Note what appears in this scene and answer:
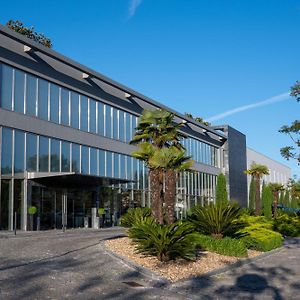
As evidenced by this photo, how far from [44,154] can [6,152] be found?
3.49 m

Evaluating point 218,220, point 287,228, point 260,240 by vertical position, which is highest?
point 218,220

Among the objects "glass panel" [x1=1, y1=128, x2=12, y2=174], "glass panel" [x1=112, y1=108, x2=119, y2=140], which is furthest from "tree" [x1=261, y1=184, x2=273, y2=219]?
"glass panel" [x1=1, y1=128, x2=12, y2=174]

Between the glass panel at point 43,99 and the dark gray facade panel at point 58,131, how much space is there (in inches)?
19.8

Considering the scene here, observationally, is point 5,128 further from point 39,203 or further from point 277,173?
point 277,173

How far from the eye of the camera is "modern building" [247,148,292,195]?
8012cm

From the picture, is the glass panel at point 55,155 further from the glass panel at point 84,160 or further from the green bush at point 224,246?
the green bush at point 224,246

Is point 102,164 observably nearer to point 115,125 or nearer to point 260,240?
point 115,125

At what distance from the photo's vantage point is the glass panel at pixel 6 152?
27.4 meters

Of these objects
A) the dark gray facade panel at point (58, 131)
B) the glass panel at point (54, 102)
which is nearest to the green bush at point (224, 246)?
the dark gray facade panel at point (58, 131)

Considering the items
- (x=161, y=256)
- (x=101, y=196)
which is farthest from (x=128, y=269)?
(x=101, y=196)

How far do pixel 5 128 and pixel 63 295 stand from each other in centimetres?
1869

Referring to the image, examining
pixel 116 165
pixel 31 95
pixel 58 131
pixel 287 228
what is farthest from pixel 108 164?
pixel 287 228

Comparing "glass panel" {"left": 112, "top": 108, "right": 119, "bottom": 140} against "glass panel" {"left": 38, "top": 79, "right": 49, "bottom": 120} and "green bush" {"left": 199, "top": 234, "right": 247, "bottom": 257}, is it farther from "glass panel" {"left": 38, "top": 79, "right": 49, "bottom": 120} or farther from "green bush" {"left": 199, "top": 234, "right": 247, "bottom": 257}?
"green bush" {"left": 199, "top": 234, "right": 247, "bottom": 257}

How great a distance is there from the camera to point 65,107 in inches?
1321
